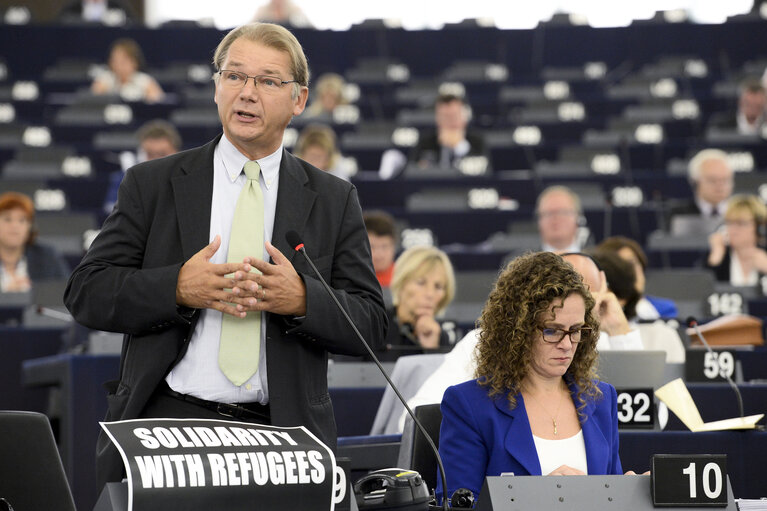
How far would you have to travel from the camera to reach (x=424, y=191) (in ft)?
28.2

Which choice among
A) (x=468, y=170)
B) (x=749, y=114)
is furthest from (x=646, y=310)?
(x=749, y=114)

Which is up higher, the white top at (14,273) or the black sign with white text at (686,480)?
the white top at (14,273)

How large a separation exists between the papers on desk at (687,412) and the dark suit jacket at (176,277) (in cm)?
119

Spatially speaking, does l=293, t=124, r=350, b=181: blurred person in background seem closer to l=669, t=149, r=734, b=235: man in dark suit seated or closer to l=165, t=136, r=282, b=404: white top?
l=669, t=149, r=734, b=235: man in dark suit seated

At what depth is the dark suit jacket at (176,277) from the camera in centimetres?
218

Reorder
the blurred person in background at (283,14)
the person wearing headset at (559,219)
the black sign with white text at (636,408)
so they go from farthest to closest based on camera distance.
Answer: the blurred person in background at (283,14) → the person wearing headset at (559,219) → the black sign with white text at (636,408)

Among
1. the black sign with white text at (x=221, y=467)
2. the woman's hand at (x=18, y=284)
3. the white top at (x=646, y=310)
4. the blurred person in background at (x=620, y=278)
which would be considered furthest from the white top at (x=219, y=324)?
the woman's hand at (x=18, y=284)

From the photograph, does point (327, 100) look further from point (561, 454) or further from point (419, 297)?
point (561, 454)

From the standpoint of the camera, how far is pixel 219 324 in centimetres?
224

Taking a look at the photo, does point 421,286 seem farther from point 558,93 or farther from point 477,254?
point 558,93

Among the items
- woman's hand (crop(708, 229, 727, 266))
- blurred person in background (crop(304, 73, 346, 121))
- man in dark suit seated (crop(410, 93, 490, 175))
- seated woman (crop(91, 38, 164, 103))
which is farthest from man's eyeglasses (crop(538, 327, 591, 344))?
seated woman (crop(91, 38, 164, 103))

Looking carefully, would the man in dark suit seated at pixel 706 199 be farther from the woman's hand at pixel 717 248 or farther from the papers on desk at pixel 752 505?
the papers on desk at pixel 752 505

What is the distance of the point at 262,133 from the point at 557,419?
109cm

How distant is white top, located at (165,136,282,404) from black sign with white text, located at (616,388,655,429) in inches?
58.3
